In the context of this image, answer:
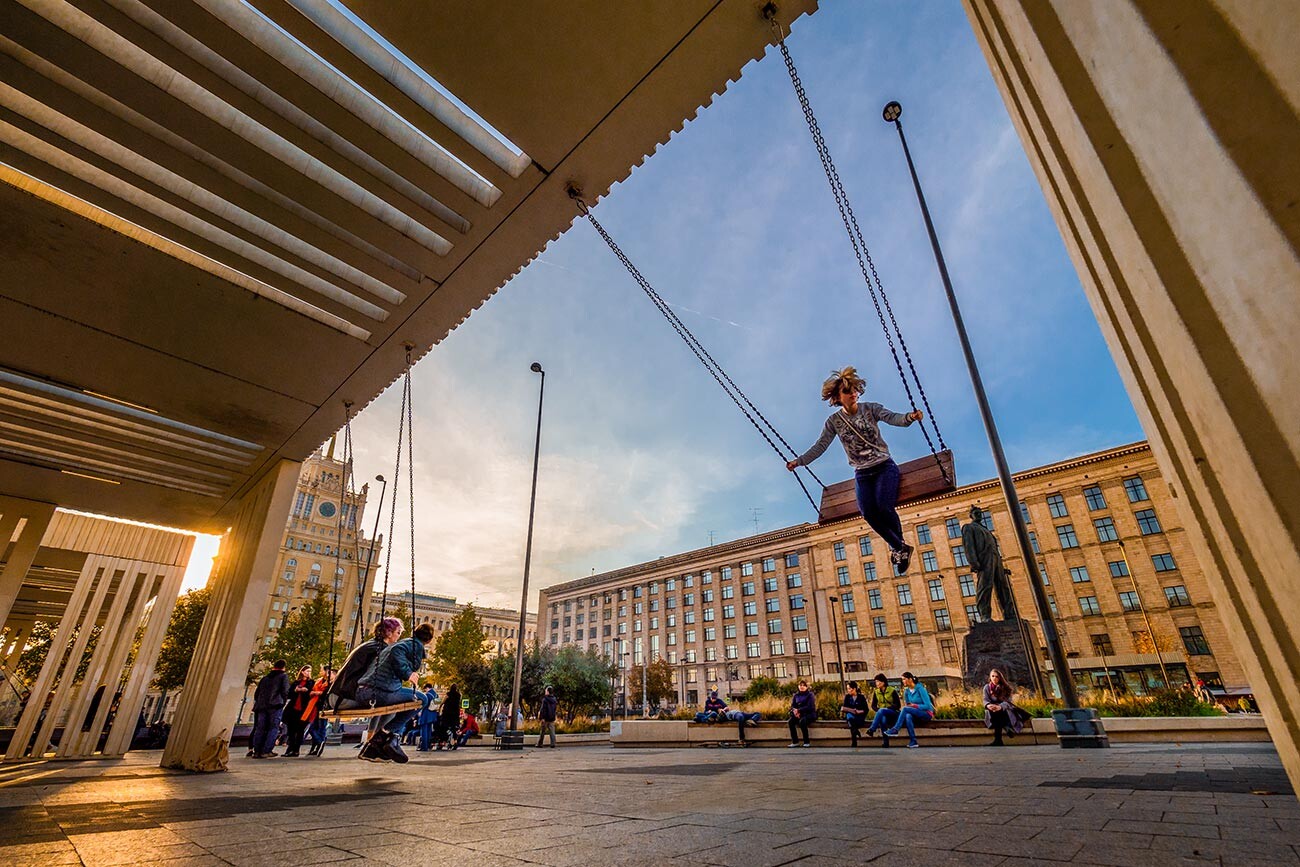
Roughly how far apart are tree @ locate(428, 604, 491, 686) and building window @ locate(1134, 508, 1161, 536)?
50266mm

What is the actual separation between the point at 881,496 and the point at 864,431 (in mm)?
740

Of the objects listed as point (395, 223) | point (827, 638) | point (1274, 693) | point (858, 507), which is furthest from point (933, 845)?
point (827, 638)

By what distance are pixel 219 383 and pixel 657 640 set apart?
232 ft

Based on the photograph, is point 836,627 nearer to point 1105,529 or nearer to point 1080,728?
point 1105,529

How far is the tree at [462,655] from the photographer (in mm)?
34781

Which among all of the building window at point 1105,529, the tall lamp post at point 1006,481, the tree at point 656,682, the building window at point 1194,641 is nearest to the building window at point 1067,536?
the building window at point 1105,529

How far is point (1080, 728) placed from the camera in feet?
24.9

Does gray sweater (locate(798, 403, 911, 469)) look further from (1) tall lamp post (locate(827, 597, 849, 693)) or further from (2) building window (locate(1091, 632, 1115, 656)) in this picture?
(1) tall lamp post (locate(827, 597, 849, 693))

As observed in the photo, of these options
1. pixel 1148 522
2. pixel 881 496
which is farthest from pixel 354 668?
pixel 1148 522

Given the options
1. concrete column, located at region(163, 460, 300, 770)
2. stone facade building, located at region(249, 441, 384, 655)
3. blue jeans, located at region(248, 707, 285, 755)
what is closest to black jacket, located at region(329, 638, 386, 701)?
concrete column, located at region(163, 460, 300, 770)

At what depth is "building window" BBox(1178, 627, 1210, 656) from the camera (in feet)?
126

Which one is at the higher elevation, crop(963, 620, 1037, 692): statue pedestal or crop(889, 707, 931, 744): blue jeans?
crop(963, 620, 1037, 692): statue pedestal

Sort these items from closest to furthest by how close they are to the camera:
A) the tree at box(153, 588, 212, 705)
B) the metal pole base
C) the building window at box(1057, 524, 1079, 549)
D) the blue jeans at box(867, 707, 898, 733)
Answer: the metal pole base < the blue jeans at box(867, 707, 898, 733) < the tree at box(153, 588, 212, 705) < the building window at box(1057, 524, 1079, 549)

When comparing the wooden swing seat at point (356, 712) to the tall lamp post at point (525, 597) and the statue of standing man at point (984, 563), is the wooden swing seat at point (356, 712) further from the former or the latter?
the statue of standing man at point (984, 563)
